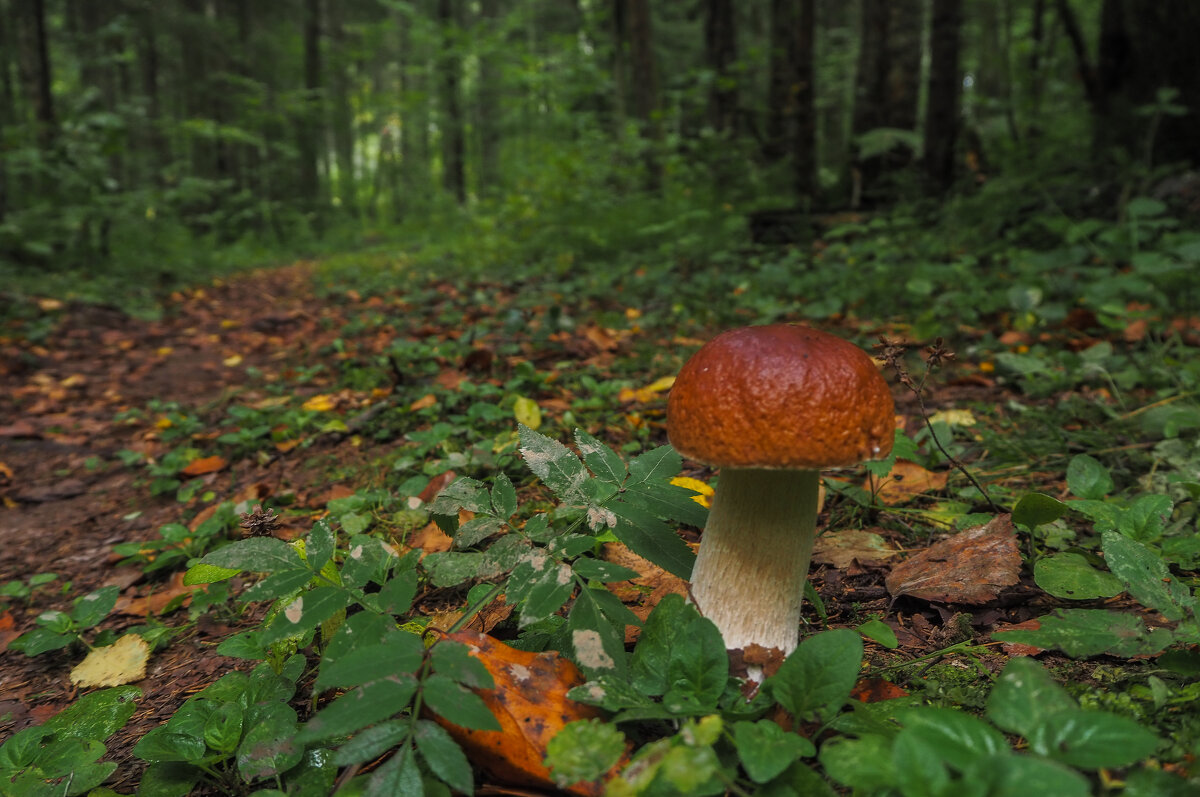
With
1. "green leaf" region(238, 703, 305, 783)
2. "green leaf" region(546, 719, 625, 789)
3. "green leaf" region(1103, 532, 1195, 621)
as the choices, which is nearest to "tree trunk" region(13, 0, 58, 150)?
"green leaf" region(238, 703, 305, 783)

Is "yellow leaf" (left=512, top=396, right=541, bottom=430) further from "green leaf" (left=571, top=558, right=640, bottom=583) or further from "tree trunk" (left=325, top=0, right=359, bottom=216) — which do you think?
"tree trunk" (left=325, top=0, right=359, bottom=216)

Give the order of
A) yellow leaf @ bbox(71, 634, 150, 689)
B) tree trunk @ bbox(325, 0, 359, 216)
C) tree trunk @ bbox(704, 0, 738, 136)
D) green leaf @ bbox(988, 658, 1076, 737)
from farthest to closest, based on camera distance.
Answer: tree trunk @ bbox(325, 0, 359, 216), tree trunk @ bbox(704, 0, 738, 136), yellow leaf @ bbox(71, 634, 150, 689), green leaf @ bbox(988, 658, 1076, 737)

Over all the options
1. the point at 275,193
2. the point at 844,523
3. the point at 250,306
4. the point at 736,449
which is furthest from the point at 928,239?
the point at 275,193

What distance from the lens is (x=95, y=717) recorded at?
1.54 metres

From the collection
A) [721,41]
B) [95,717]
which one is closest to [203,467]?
[95,717]

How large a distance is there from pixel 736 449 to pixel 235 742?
3.93 ft

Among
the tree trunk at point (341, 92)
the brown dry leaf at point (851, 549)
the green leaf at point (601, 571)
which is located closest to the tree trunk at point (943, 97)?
the brown dry leaf at point (851, 549)

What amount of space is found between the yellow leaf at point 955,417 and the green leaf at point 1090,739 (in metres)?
2.07

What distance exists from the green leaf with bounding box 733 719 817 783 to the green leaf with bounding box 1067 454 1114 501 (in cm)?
144

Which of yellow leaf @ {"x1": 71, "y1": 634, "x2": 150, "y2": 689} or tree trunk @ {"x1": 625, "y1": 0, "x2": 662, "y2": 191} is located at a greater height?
tree trunk @ {"x1": 625, "y1": 0, "x2": 662, "y2": 191}

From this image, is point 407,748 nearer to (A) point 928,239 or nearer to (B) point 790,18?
(A) point 928,239

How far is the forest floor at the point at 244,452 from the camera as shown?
186cm

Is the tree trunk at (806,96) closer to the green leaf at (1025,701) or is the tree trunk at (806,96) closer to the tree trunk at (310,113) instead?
the green leaf at (1025,701)

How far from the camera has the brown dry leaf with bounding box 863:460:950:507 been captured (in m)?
2.44
